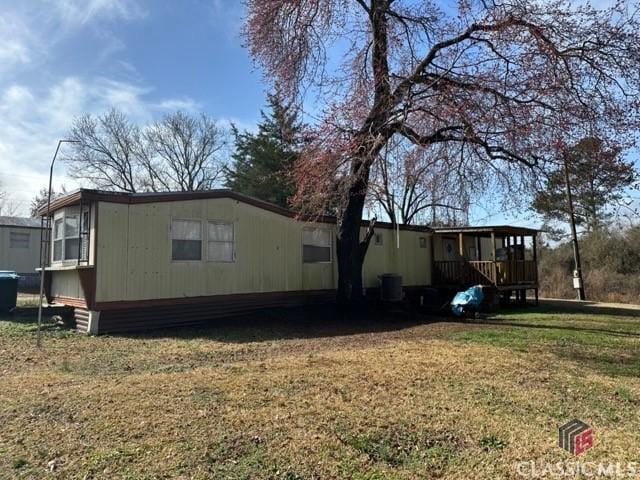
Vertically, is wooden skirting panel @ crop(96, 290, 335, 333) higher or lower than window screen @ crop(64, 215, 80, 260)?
lower

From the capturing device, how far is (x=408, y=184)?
405 inches

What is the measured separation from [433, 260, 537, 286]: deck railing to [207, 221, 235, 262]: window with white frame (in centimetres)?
839

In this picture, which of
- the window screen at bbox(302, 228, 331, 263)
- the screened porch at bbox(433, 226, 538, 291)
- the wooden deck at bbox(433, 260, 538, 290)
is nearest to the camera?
the window screen at bbox(302, 228, 331, 263)

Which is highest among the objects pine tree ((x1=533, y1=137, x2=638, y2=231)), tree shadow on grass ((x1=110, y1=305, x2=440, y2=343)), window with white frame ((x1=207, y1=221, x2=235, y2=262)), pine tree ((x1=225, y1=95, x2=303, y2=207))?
pine tree ((x1=225, y1=95, x2=303, y2=207))

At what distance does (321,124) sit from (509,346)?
5733 millimetres

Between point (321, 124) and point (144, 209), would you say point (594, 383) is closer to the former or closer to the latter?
point (321, 124)

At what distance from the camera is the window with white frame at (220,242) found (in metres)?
10.8

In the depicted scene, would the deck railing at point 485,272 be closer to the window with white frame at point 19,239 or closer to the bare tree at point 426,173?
the bare tree at point 426,173

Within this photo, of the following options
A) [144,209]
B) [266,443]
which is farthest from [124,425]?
[144,209]

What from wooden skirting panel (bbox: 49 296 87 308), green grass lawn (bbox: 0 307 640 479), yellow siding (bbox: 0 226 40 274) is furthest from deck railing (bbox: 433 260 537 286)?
yellow siding (bbox: 0 226 40 274)

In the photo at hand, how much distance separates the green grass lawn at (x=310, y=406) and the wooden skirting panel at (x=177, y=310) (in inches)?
45.2

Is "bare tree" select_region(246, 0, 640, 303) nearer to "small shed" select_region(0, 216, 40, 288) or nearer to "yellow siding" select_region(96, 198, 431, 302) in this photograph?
"yellow siding" select_region(96, 198, 431, 302)

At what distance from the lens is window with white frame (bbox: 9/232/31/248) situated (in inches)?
850

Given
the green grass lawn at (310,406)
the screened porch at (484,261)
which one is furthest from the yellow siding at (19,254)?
the screened porch at (484,261)
